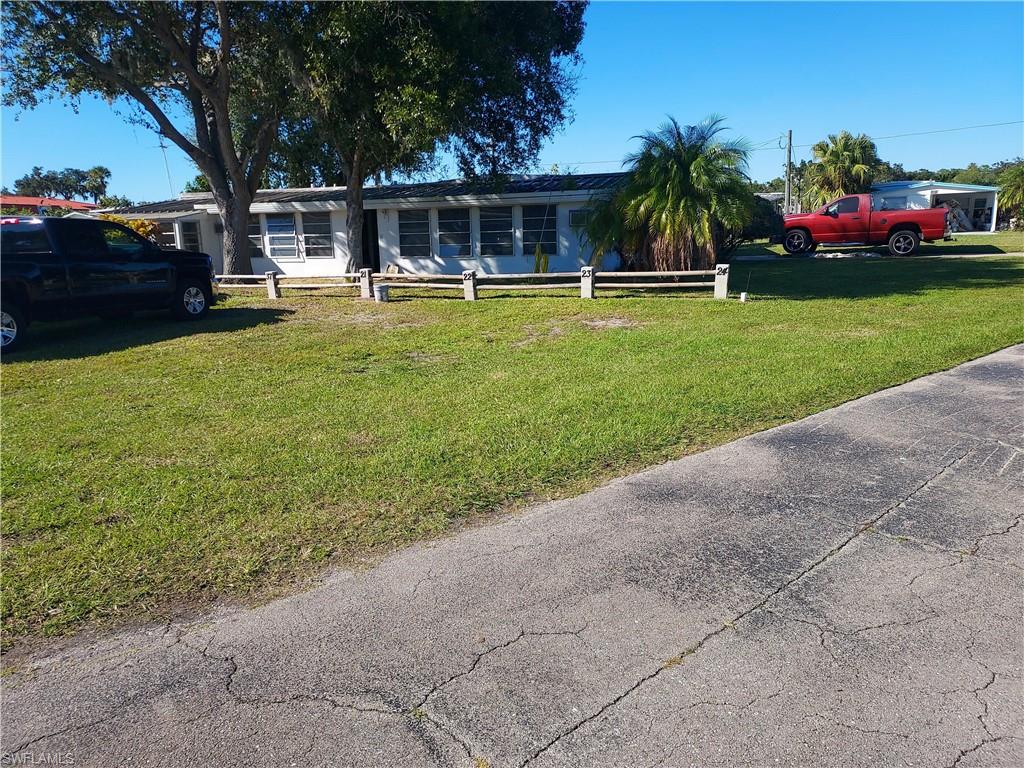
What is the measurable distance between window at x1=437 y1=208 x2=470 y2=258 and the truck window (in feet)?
42.1

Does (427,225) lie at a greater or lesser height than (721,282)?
greater

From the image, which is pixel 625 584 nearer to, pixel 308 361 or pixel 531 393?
pixel 531 393

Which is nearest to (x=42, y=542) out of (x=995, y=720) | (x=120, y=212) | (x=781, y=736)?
(x=781, y=736)

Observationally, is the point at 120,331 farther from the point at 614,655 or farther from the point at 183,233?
the point at 183,233

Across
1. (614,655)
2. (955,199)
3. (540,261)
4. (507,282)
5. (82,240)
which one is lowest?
(614,655)

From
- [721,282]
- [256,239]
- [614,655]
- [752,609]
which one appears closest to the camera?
[614,655]

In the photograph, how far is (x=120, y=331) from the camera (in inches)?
471

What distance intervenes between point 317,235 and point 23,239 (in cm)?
1347

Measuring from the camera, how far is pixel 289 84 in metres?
17.7

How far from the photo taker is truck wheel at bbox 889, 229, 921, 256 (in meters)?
23.7

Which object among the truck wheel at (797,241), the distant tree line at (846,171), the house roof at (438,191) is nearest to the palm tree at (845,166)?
the distant tree line at (846,171)

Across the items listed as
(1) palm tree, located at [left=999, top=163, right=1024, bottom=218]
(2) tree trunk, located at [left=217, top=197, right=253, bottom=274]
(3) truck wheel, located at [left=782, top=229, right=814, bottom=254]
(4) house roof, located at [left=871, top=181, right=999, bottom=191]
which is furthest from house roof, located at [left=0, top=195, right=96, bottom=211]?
(1) palm tree, located at [left=999, top=163, right=1024, bottom=218]

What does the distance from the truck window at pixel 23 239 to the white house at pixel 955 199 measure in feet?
123

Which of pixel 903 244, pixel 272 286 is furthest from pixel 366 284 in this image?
pixel 903 244
